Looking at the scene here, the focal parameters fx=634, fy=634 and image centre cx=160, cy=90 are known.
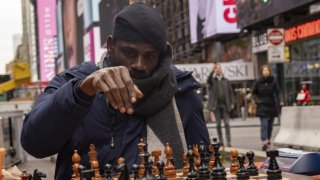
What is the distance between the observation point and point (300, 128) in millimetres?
13234

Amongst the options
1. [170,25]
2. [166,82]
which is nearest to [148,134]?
[166,82]

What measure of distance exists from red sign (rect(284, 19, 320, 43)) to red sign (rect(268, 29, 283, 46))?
6.36 metres

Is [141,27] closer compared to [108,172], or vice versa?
[108,172]

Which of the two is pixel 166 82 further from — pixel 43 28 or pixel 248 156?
pixel 43 28

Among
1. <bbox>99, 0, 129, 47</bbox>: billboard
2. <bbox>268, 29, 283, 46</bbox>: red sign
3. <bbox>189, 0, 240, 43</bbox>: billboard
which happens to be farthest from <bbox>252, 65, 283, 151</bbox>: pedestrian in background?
<bbox>189, 0, 240, 43</bbox>: billboard

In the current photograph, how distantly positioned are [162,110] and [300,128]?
11.0 m

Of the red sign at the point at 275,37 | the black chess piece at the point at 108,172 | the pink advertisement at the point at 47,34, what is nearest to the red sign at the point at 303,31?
the red sign at the point at 275,37

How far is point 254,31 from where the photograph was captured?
32.7 meters

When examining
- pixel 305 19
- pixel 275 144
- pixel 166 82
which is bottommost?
Answer: pixel 275 144

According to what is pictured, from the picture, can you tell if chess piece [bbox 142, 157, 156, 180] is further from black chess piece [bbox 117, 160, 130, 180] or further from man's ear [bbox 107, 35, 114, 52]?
man's ear [bbox 107, 35, 114, 52]

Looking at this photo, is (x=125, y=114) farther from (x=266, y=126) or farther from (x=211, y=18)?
(x=211, y=18)

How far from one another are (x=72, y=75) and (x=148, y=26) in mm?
406

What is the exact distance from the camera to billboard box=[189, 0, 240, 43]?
1547 inches

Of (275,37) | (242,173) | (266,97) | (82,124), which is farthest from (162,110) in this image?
(275,37)
